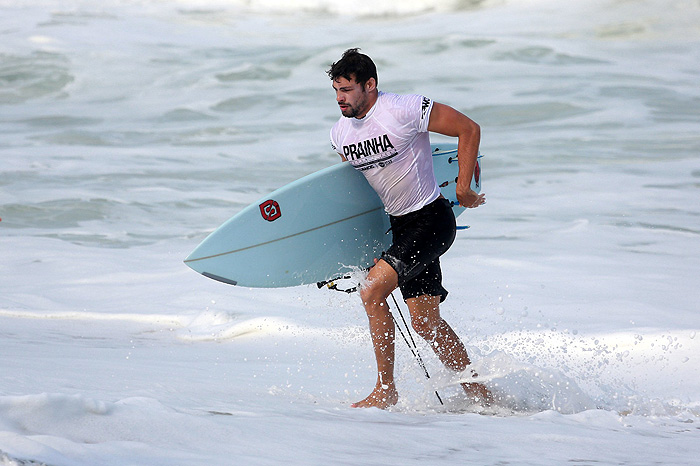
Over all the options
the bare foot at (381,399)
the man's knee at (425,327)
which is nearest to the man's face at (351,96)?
the man's knee at (425,327)

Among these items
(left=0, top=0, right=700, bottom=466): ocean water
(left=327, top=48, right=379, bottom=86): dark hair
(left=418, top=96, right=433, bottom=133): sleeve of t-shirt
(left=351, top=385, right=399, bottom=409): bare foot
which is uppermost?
(left=327, top=48, right=379, bottom=86): dark hair

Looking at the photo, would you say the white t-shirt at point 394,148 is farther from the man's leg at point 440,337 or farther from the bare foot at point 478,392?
the bare foot at point 478,392

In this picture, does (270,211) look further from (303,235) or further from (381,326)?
(381,326)

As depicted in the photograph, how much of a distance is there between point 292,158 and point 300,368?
439 inches

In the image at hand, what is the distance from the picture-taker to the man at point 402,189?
3.61 meters

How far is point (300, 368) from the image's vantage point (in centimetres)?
470

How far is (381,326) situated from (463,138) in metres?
0.89

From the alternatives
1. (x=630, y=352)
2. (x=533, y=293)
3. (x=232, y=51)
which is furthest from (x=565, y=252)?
(x=232, y=51)

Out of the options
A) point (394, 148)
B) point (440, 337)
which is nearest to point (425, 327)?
point (440, 337)

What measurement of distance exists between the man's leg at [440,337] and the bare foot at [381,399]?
308mm

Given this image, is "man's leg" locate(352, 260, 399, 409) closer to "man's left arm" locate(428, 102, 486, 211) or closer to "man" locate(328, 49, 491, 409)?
"man" locate(328, 49, 491, 409)

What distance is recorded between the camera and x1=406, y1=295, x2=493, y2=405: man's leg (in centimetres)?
378

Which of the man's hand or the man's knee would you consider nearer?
the man's hand

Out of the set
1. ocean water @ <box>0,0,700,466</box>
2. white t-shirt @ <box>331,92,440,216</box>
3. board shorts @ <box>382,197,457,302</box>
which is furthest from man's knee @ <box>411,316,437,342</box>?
white t-shirt @ <box>331,92,440,216</box>
